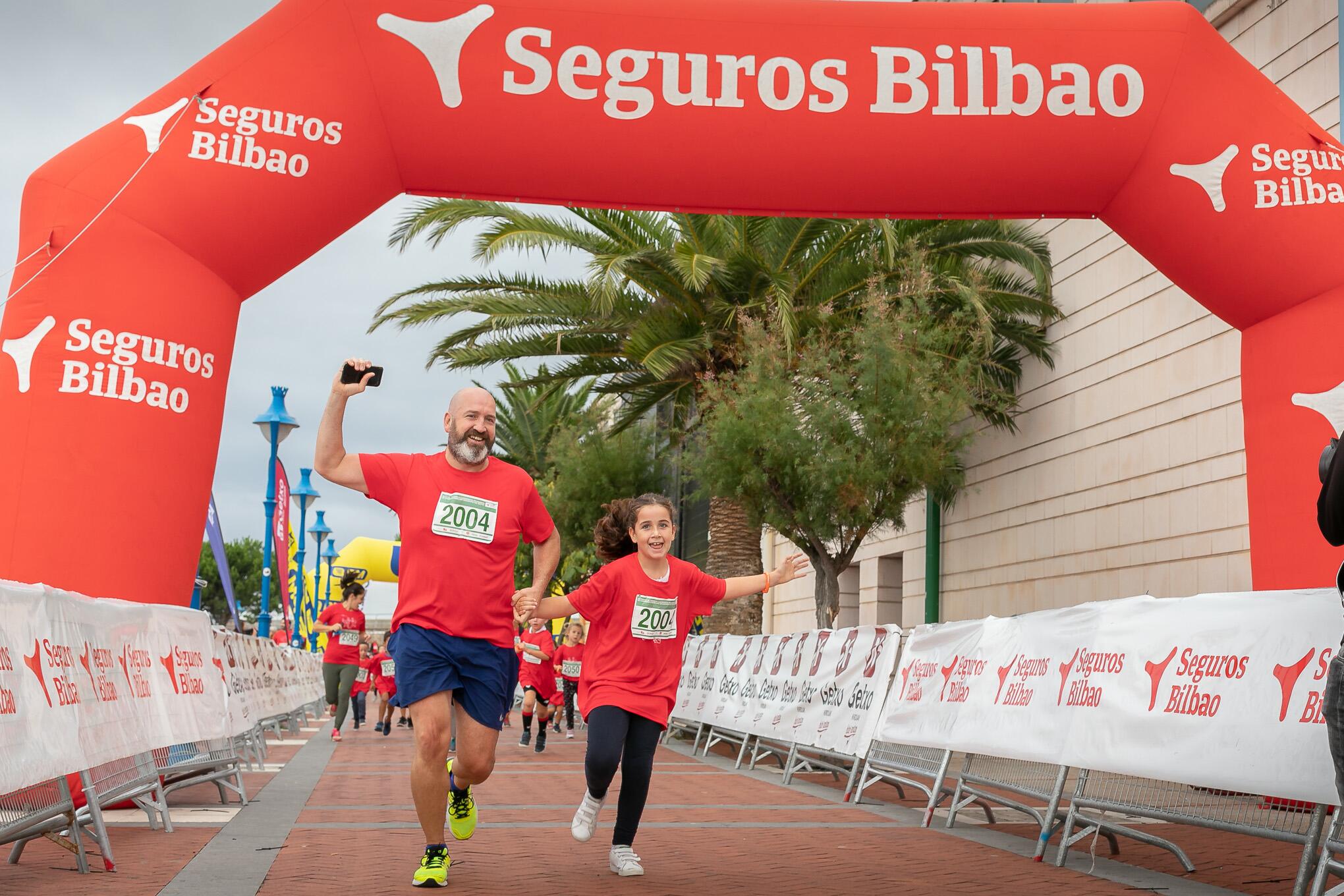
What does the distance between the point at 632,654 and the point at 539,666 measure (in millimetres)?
10982

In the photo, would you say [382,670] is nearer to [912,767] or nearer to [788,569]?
[912,767]

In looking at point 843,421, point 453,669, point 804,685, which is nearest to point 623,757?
point 453,669

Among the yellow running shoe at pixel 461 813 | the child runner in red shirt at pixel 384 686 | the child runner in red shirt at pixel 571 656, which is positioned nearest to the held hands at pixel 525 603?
the yellow running shoe at pixel 461 813

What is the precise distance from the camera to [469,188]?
10.2 metres

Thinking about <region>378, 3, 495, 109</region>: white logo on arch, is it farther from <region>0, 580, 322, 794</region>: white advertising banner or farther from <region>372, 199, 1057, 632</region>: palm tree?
<region>372, 199, 1057, 632</region>: palm tree

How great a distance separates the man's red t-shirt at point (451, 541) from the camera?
236 inches

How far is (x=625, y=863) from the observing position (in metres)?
6.37

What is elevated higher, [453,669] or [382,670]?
[382,670]

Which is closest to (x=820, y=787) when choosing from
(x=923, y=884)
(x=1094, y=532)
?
(x=923, y=884)

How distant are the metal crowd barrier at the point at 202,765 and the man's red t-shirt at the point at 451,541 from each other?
3.21m

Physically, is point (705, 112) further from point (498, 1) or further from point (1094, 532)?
point (1094, 532)

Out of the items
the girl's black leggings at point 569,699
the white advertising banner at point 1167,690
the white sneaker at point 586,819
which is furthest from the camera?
the girl's black leggings at point 569,699

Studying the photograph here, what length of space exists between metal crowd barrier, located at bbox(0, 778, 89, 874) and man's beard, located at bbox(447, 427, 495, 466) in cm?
221

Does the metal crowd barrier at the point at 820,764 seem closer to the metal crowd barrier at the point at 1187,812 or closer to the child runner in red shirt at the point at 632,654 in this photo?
the metal crowd barrier at the point at 1187,812
